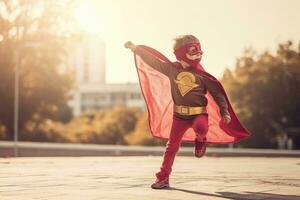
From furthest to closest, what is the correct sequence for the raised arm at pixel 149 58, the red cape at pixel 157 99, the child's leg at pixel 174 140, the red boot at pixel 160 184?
the red cape at pixel 157 99 < the raised arm at pixel 149 58 < the child's leg at pixel 174 140 < the red boot at pixel 160 184

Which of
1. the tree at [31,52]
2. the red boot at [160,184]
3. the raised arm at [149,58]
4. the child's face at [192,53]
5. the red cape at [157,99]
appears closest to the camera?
the red boot at [160,184]

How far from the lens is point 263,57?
5284 cm

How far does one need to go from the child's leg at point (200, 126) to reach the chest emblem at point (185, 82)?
0.36 meters

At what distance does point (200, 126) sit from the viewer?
8148 mm

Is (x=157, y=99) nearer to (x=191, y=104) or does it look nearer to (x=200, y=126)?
(x=191, y=104)

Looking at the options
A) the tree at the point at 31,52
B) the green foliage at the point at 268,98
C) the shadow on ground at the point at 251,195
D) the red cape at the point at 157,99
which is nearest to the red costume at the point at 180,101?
the red cape at the point at 157,99

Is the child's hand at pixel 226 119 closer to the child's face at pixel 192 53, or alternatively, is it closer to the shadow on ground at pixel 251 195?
the child's face at pixel 192 53

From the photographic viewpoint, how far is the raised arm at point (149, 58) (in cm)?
851

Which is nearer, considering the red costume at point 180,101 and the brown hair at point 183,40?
the red costume at point 180,101

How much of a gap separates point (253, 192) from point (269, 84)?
148ft

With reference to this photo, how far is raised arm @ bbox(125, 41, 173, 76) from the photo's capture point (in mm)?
8508

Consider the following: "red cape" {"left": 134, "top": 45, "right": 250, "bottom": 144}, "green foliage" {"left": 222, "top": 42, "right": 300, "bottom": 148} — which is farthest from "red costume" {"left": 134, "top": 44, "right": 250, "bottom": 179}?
"green foliage" {"left": 222, "top": 42, "right": 300, "bottom": 148}

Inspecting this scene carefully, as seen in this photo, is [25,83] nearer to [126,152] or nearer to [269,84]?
[126,152]

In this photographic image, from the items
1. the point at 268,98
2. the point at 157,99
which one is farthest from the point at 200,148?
the point at 268,98
